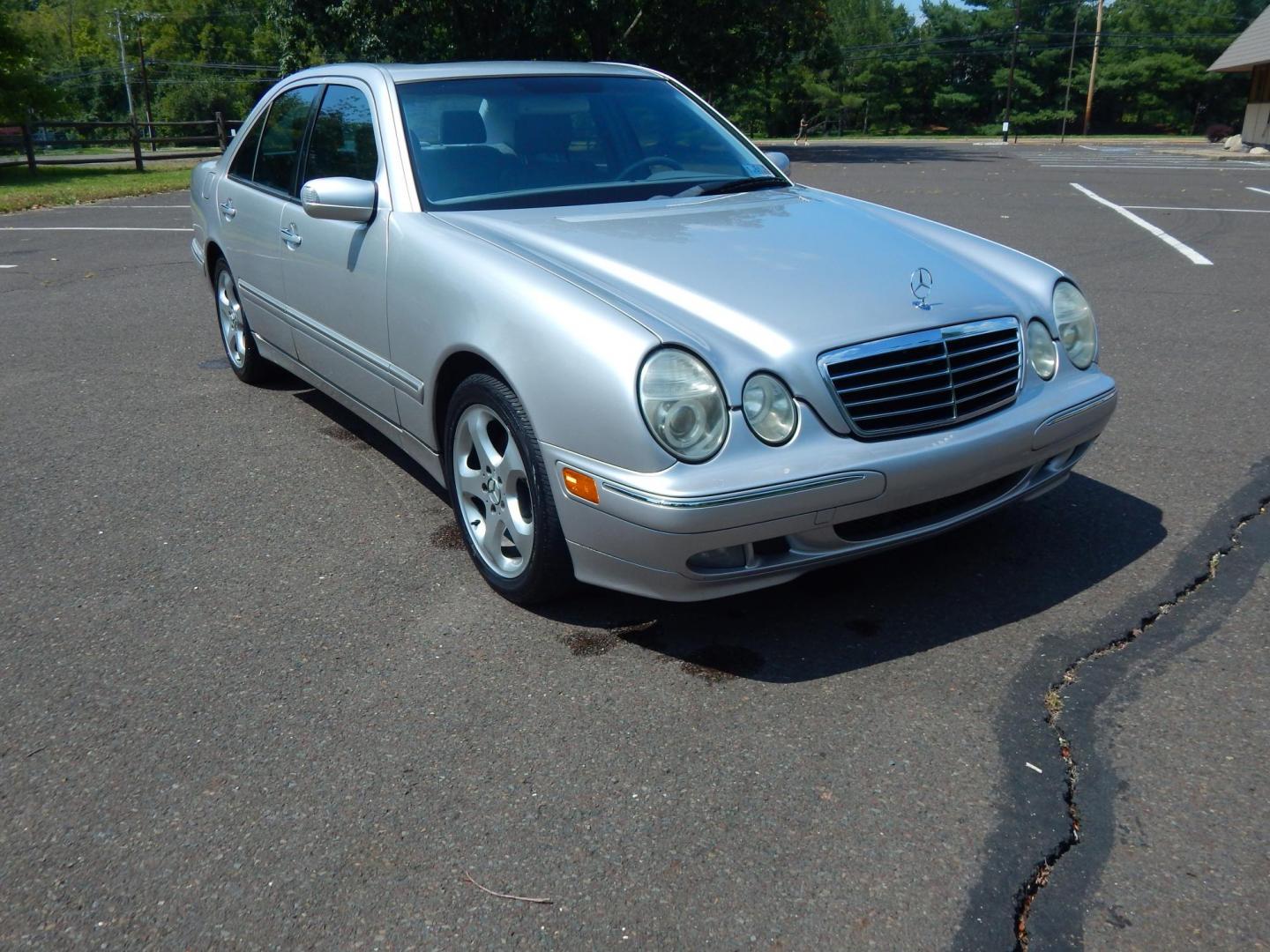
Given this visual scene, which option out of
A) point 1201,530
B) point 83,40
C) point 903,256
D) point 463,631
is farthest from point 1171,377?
point 83,40

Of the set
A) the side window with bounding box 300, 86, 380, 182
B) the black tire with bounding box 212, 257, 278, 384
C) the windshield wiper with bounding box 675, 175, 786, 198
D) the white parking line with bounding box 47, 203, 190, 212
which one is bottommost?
the white parking line with bounding box 47, 203, 190, 212

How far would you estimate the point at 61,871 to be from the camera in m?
2.32

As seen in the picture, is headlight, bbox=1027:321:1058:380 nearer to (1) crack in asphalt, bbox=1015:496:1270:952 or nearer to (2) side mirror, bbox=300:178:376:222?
(1) crack in asphalt, bbox=1015:496:1270:952

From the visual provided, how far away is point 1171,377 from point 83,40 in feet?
369

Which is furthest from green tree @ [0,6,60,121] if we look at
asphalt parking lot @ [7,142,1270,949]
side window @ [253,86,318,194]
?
asphalt parking lot @ [7,142,1270,949]

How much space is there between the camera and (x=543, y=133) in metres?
4.22

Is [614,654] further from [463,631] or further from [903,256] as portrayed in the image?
[903,256]

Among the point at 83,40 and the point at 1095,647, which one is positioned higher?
the point at 83,40

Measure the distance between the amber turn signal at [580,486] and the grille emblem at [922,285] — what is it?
1060 millimetres

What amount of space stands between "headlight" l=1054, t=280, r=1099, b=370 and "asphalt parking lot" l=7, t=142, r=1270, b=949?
2.08 feet

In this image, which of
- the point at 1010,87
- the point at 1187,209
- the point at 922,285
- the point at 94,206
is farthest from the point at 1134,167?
the point at 1010,87

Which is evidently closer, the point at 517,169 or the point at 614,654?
the point at 614,654

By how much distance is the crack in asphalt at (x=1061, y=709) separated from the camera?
2180mm

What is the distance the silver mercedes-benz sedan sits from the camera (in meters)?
2.85
